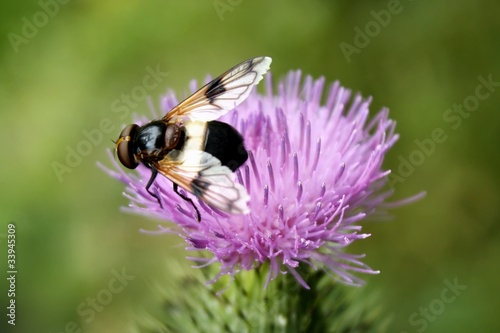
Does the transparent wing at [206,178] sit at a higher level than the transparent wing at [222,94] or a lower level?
lower

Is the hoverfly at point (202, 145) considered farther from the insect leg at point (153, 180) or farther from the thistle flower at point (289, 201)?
the thistle flower at point (289, 201)

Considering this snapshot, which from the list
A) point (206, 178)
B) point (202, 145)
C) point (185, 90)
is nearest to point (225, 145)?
point (202, 145)

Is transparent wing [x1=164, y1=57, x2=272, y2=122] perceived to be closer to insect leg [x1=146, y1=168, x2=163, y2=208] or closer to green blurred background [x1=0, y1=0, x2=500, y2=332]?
insect leg [x1=146, y1=168, x2=163, y2=208]

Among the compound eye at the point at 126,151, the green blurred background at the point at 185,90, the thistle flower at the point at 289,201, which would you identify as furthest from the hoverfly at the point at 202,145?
the green blurred background at the point at 185,90

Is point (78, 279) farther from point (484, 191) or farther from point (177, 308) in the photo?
point (484, 191)

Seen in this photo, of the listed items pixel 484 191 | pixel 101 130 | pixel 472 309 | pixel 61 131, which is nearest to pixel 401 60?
pixel 484 191

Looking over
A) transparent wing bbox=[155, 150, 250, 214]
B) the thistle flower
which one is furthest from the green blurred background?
transparent wing bbox=[155, 150, 250, 214]
